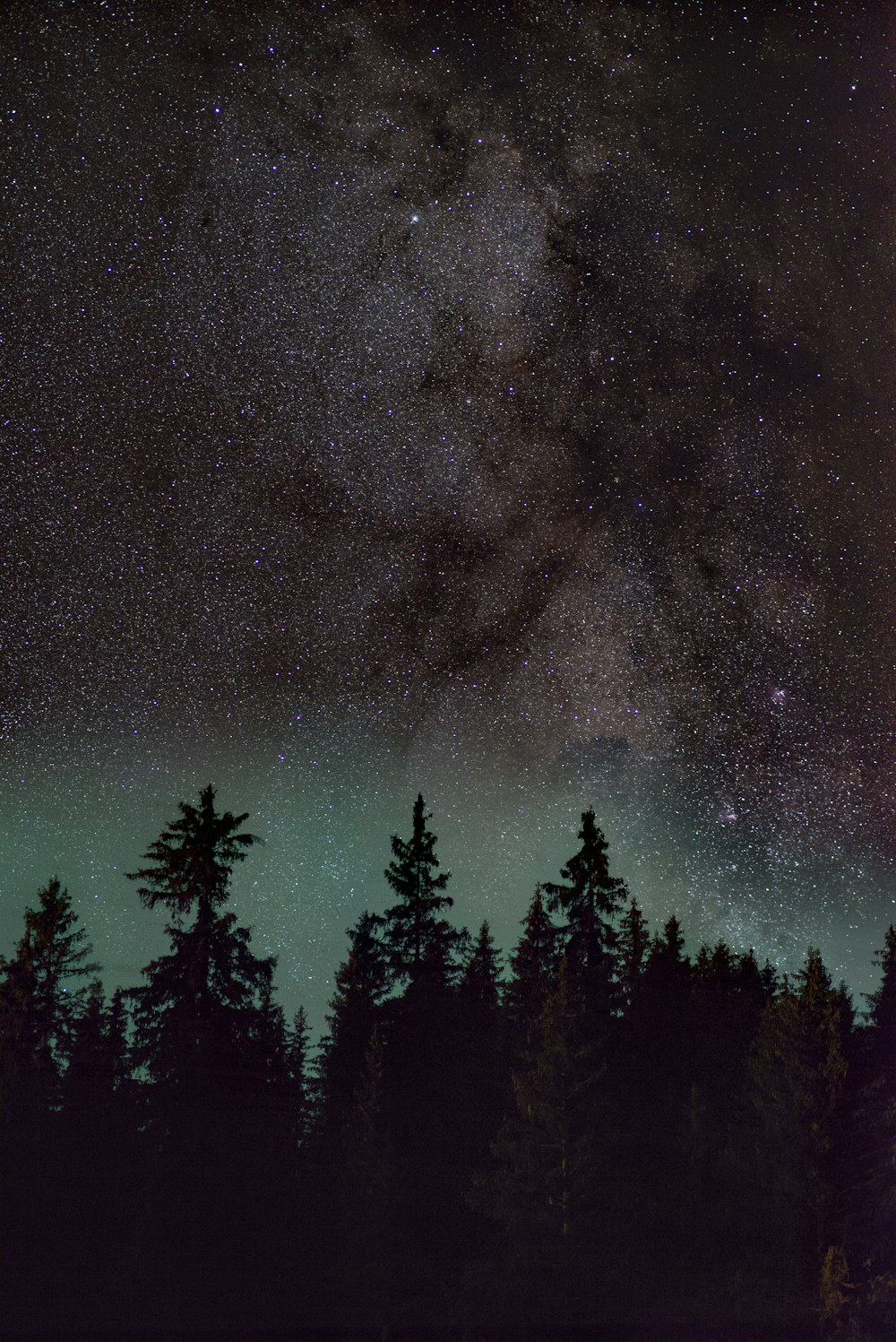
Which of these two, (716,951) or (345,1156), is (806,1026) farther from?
(345,1156)

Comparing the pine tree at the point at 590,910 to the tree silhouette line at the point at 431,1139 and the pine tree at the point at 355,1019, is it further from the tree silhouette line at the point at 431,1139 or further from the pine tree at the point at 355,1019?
the pine tree at the point at 355,1019

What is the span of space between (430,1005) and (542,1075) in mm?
3876

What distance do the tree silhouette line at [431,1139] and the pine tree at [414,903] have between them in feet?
0.30

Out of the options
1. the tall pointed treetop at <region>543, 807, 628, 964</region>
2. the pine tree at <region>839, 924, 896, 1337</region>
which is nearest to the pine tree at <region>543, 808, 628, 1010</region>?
the tall pointed treetop at <region>543, 807, 628, 964</region>

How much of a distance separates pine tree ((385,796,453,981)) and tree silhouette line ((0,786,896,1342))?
0.09m

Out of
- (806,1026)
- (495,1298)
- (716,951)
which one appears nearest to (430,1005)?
(495,1298)

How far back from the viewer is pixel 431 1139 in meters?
31.6

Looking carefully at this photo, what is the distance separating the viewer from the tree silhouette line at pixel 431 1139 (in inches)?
1077

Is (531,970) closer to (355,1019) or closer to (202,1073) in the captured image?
(355,1019)

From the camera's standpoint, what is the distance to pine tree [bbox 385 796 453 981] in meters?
31.7

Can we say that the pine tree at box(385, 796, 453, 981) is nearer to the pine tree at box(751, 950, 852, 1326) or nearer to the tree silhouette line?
the tree silhouette line

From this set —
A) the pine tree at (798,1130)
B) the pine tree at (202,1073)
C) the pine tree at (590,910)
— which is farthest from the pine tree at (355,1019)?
the pine tree at (798,1130)

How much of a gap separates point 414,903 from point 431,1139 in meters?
7.24

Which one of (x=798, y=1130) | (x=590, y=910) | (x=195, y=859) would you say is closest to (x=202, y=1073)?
(x=195, y=859)
